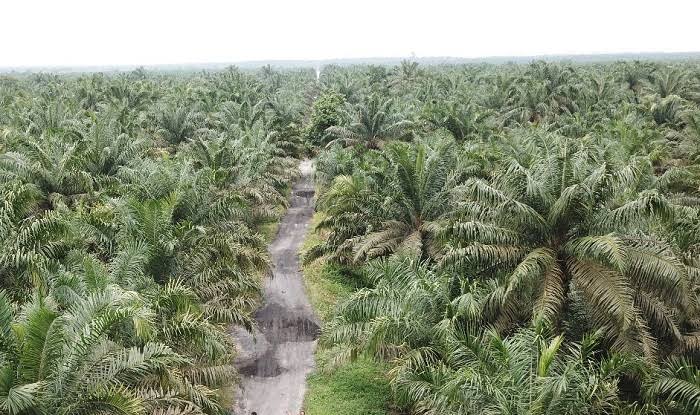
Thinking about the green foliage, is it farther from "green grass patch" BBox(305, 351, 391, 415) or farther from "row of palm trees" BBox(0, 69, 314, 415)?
"green grass patch" BBox(305, 351, 391, 415)

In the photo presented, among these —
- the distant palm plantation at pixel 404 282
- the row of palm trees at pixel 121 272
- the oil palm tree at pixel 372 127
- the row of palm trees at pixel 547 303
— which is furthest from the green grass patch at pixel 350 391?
the oil palm tree at pixel 372 127

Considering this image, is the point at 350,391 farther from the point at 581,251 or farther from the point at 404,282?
the point at 581,251

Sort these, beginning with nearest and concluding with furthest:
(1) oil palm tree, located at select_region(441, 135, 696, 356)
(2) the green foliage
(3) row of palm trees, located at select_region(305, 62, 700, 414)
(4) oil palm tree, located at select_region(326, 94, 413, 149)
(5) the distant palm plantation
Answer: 1. (5) the distant palm plantation
2. (3) row of palm trees, located at select_region(305, 62, 700, 414)
3. (1) oil palm tree, located at select_region(441, 135, 696, 356)
4. (4) oil palm tree, located at select_region(326, 94, 413, 149)
5. (2) the green foliage

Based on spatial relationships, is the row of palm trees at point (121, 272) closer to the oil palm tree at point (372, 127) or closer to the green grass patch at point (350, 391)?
the green grass patch at point (350, 391)

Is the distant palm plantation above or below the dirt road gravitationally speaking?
above

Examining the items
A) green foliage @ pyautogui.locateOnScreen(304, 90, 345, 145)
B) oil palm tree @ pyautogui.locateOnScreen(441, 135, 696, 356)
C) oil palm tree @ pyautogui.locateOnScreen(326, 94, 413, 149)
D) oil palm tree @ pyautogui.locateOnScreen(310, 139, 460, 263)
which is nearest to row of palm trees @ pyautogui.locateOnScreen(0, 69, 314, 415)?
oil palm tree @ pyautogui.locateOnScreen(310, 139, 460, 263)

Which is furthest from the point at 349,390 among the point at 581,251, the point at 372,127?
the point at 372,127

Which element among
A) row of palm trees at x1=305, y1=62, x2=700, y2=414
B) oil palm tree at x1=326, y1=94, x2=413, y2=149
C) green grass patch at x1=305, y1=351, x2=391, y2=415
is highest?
oil palm tree at x1=326, y1=94, x2=413, y2=149
